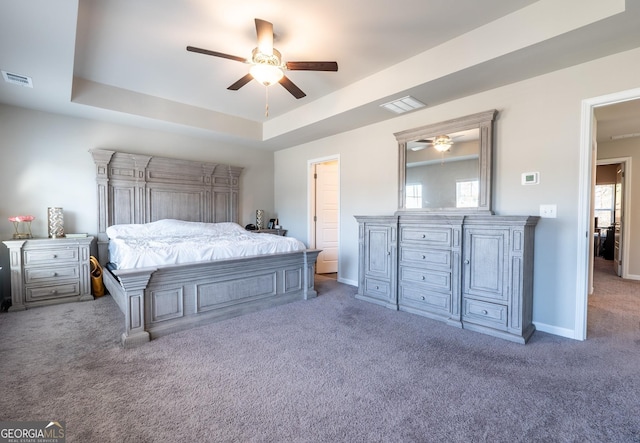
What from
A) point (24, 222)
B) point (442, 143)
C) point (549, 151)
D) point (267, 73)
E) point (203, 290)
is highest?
point (267, 73)

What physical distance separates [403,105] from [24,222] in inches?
203

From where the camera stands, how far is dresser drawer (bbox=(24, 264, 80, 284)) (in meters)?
Answer: 3.61

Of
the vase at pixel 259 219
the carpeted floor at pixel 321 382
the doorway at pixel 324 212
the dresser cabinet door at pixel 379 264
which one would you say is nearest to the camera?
the carpeted floor at pixel 321 382

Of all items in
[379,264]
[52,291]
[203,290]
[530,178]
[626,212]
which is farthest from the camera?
[626,212]

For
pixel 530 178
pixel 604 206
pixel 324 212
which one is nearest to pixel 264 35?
pixel 530 178

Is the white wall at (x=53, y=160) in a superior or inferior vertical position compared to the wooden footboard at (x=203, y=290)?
superior

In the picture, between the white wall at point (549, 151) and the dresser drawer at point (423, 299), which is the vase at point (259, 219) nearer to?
the dresser drawer at point (423, 299)

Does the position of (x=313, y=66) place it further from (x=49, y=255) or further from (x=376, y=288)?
(x=49, y=255)

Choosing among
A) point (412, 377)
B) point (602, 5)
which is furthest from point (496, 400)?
point (602, 5)

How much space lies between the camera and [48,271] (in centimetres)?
371

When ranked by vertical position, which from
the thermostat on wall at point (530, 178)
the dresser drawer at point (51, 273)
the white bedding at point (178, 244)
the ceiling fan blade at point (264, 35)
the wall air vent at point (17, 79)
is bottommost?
the dresser drawer at point (51, 273)

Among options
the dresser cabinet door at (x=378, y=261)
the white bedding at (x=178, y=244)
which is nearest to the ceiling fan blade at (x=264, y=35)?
the white bedding at (x=178, y=244)

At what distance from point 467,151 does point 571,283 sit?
5.50 ft

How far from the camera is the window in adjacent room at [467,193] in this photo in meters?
3.39
